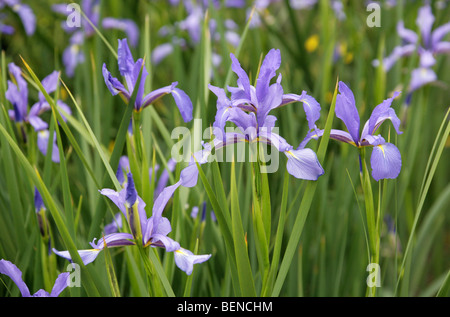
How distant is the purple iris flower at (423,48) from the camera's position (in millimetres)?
1980

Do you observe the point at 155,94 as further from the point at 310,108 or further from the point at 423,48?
the point at 423,48

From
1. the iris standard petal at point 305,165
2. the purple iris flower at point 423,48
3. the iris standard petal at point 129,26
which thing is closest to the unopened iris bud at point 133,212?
the iris standard petal at point 305,165

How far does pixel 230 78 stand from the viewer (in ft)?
4.24

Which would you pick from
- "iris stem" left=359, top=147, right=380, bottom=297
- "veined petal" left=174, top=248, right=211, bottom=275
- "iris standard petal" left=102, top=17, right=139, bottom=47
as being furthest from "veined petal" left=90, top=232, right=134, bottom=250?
"iris standard petal" left=102, top=17, right=139, bottom=47

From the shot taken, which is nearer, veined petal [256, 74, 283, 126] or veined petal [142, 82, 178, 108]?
veined petal [256, 74, 283, 126]

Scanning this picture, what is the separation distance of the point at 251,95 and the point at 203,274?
669 mm

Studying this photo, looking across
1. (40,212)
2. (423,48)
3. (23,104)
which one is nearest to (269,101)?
(40,212)

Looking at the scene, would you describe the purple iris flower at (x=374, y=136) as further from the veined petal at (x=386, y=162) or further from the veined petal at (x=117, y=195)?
the veined petal at (x=117, y=195)

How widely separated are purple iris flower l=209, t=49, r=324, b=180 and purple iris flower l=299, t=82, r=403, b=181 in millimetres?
46

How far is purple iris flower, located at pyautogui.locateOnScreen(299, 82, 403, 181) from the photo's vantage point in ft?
2.99

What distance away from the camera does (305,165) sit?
2.81 ft

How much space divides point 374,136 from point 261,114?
0.24 m

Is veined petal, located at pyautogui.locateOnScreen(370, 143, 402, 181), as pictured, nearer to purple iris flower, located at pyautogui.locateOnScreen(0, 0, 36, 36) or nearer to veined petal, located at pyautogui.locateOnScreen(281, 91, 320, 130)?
veined petal, located at pyautogui.locateOnScreen(281, 91, 320, 130)
